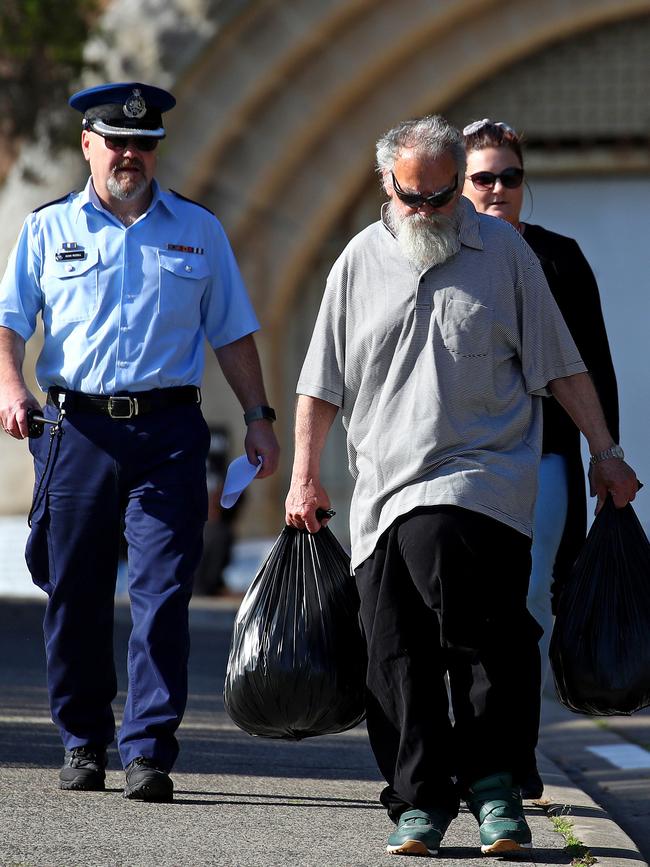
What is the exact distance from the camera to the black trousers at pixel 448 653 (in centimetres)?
439

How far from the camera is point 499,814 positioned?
14.4 feet

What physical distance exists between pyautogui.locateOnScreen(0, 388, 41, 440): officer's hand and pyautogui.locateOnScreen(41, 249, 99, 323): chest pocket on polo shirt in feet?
0.89

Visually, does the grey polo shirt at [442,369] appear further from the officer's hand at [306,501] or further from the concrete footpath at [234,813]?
the concrete footpath at [234,813]

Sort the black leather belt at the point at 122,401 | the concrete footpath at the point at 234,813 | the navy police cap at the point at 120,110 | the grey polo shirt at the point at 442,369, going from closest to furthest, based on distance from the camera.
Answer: the concrete footpath at the point at 234,813, the grey polo shirt at the point at 442,369, the black leather belt at the point at 122,401, the navy police cap at the point at 120,110

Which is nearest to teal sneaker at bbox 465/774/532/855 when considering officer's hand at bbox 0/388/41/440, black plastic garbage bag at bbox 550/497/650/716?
black plastic garbage bag at bbox 550/497/650/716

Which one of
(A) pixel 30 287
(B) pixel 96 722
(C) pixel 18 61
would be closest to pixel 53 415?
(A) pixel 30 287

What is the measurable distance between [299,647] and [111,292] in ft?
4.20

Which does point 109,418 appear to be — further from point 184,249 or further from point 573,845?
point 573,845

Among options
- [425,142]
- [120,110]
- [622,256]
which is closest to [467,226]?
[425,142]

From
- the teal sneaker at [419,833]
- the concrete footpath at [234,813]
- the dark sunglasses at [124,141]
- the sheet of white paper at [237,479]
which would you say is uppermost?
the dark sunglasses at [124,141]

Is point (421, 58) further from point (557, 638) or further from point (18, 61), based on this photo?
point (557, 638)

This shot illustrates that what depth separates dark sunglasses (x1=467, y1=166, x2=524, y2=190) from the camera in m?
5.51

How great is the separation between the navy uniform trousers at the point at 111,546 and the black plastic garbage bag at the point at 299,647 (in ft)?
1.34

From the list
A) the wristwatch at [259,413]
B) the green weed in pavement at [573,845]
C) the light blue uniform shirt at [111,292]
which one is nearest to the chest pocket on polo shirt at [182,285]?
the light blue uniform shirt at [111,292]
